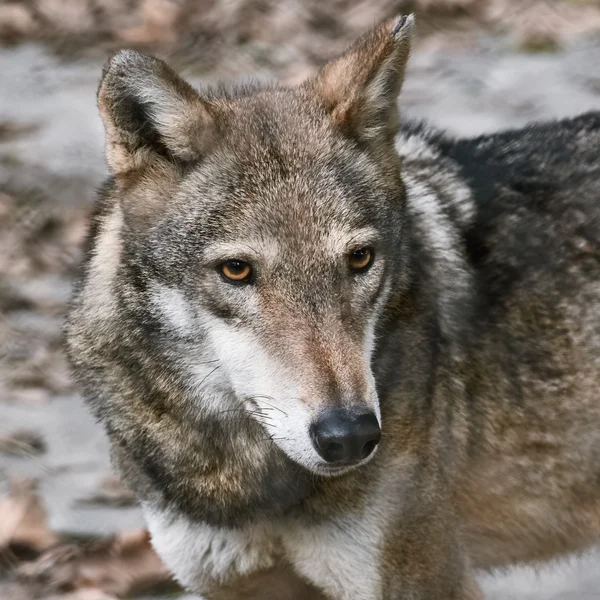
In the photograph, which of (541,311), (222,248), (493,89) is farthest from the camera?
(493,89)

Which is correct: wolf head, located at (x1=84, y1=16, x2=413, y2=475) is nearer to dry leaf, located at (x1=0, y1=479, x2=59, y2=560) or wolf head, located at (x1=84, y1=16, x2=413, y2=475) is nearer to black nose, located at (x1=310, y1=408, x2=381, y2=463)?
black nose, located at (x1=310, y1=408, x2=381, y2=463)

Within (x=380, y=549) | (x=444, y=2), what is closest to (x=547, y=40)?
(x=444, y=2)

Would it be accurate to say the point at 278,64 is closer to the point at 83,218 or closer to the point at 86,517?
the point at 83,218

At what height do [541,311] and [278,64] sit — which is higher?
[278,64]

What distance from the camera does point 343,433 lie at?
3.04m

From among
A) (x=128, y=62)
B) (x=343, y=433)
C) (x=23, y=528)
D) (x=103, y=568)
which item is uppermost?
(x=128, y=62)

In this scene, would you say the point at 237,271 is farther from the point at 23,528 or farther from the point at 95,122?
the point at 95,122

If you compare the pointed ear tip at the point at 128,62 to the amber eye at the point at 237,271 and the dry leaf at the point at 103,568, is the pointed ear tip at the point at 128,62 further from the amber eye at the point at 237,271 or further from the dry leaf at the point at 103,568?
the dry leaf at the point at 103,568

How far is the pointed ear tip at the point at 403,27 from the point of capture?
3.54 metres

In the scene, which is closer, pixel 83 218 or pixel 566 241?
pixel 566 241

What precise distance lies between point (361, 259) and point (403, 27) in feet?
2.64

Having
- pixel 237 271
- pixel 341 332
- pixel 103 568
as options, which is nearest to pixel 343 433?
pixel 341 332

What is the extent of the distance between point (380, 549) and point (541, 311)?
1102mm

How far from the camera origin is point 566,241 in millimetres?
4121
